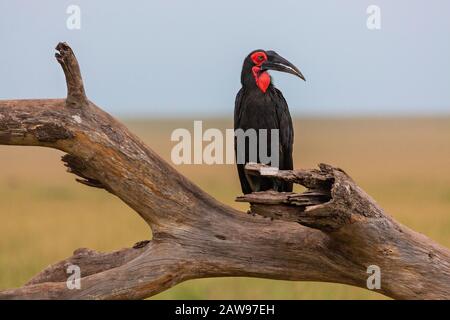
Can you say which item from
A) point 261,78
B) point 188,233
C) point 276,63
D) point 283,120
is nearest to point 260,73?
point 261,78

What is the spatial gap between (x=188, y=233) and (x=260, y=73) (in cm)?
166

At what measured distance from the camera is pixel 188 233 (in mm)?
4961

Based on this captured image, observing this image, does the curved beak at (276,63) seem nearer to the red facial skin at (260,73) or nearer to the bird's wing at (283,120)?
the red facial skin at (260,73)

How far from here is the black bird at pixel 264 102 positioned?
19.0ft

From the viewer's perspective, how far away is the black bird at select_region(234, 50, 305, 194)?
5.80m

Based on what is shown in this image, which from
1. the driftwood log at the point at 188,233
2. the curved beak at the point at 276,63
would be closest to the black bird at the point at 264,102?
the curved beak at the point at 276,63

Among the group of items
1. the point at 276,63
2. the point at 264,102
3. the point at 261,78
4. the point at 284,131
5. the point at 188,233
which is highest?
the point at 276,63

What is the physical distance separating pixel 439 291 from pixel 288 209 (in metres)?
1.29

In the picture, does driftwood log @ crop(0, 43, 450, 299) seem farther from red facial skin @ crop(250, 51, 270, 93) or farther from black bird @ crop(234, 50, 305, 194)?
red facial skin @ crop(250, 51, 270, 93)

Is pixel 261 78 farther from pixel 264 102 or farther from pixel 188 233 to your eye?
pixel 188 233

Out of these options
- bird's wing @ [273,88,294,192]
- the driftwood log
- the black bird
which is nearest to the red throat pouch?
the black bird

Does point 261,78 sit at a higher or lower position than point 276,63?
lower

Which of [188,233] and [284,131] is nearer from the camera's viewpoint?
[188,233]

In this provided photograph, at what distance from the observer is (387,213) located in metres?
4.81
